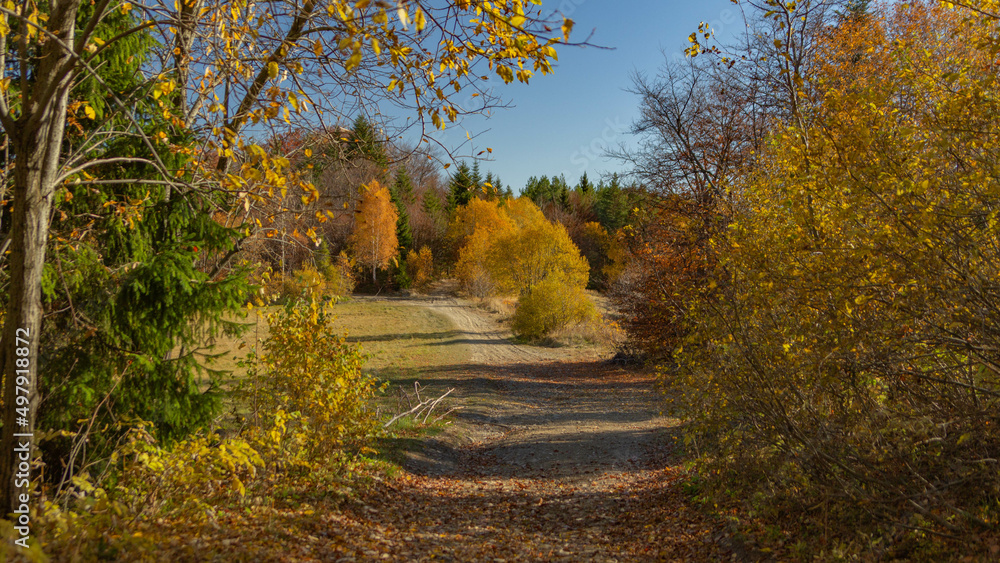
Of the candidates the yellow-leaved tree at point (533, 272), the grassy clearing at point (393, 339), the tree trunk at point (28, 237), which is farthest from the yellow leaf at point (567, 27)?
the yellow-leaved tree at point (533, 272)

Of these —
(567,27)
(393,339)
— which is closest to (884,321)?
(567,27)

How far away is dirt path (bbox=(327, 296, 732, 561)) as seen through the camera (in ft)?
16.0

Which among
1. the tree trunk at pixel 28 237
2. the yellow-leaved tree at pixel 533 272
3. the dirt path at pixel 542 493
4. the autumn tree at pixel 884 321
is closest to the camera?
the autumn tree at pixel 884 321

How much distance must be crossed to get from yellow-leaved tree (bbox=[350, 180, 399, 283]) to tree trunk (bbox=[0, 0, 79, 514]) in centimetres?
3700

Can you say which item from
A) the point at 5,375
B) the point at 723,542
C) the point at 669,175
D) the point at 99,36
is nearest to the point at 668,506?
the point at 723,542

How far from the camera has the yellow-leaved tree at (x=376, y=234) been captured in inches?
1617

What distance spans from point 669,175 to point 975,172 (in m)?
9.67

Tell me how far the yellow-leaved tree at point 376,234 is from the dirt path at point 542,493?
1147 inches

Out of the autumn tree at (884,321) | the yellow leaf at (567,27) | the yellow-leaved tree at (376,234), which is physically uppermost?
the yellow-leaved tree at (376,234)

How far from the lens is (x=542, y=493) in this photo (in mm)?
6859

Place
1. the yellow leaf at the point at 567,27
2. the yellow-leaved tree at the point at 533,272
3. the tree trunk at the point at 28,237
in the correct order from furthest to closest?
1. the yellow-leaved tree at the point at 533,272
2. the tree trunk at the point at 28,237
3. the yellow leaf at the point at 567,27

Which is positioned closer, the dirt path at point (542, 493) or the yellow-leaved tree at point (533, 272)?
the dirt path at point (542, 493)

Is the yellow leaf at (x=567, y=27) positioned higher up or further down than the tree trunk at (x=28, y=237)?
higher up

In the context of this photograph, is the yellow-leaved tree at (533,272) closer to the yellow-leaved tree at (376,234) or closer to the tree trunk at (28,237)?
the yellow-leaved tree at (376,234)
